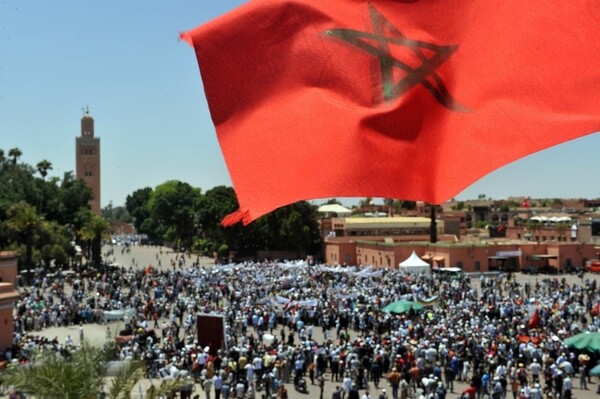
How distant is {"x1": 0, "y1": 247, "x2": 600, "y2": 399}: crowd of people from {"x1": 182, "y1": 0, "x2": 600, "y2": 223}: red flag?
6946mm

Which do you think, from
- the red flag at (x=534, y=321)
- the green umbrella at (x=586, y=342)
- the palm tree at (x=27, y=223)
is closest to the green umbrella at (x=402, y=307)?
the red flag at (x=534, y=321)

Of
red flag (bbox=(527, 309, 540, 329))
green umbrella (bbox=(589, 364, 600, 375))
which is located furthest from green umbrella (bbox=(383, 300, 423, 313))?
green umbrella (bbox=(589, 364, 600, 375))

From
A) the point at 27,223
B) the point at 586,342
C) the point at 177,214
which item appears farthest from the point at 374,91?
the point at 177,214

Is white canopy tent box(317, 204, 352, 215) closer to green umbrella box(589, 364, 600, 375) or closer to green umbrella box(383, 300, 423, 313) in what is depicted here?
green umbrella box(383, 300, 423, 313)

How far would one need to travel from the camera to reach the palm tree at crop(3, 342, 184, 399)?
955 centimetres

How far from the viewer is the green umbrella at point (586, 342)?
20.5 metres

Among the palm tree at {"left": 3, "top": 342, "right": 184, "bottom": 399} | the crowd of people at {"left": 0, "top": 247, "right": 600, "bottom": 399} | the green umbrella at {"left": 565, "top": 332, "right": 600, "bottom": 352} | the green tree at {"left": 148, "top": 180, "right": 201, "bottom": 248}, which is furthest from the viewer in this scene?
the green tree at {"left": 148, "top": 180, "right": 201, "bottom": 248}

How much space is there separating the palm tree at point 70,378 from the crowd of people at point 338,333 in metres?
2.39

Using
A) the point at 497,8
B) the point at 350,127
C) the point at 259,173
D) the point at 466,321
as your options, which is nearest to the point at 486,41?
the point at 497,8

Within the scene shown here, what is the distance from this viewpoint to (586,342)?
2059 cm

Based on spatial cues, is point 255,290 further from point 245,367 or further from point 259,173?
point 259,173

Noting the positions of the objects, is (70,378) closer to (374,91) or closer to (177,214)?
(374,91)

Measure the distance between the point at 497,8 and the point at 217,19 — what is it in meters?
2.50

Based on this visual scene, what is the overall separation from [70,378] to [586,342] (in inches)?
608
